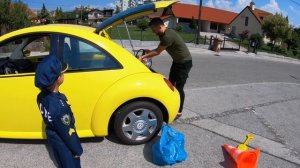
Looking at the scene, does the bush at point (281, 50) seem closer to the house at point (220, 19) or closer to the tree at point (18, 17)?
the house at point (220, 19)

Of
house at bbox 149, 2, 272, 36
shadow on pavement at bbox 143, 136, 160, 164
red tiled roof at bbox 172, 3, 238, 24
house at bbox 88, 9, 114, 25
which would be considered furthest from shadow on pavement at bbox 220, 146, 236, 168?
red tiled roof at bbox 172, 3, 238, 24

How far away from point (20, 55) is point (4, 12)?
13958mm

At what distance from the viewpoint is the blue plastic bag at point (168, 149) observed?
156 inches

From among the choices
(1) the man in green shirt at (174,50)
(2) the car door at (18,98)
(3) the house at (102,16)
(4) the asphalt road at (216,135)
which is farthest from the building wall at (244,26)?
(2) the car door at (18,98)

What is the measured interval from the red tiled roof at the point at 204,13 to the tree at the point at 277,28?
23160 mm

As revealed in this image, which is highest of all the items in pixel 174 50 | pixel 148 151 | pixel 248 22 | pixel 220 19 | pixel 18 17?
pixel 220 19

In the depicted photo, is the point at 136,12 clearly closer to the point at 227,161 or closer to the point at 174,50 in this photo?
the point at 174,50

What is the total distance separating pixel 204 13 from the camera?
237ft

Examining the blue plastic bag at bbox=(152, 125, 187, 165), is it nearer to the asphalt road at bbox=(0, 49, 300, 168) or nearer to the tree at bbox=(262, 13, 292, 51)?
the asphalt road at bbox=(0, 49, 300, 168)

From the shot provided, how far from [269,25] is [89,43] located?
4629cm

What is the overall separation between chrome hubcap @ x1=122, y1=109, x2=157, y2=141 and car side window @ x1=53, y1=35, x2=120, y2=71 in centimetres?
67

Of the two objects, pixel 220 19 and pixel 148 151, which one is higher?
pixel 220 19

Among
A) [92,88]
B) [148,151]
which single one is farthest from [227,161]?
[92,88]

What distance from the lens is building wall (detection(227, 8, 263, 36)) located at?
203ft
